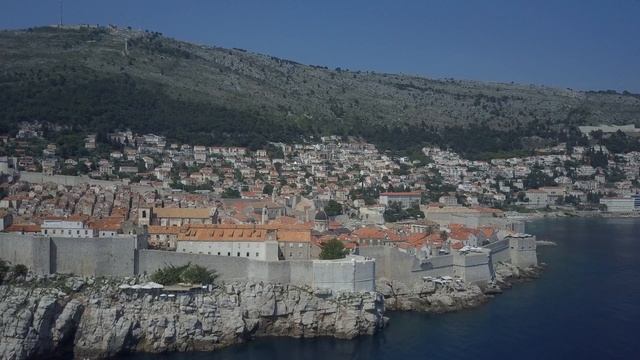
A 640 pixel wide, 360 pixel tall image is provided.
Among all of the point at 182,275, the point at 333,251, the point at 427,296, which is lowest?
the point at 427,296

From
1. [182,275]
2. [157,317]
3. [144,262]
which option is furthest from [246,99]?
[157,317]

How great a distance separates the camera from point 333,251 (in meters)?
22.3

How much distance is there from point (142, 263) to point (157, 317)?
1.98 meters

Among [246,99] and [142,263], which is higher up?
[246,99]

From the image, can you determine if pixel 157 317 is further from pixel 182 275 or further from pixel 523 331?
pixel 523 331

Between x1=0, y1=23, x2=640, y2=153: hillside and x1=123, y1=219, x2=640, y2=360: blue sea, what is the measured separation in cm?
2753

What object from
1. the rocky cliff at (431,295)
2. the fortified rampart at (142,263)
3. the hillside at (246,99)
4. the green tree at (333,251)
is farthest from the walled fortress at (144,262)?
the hillside at (246,99)

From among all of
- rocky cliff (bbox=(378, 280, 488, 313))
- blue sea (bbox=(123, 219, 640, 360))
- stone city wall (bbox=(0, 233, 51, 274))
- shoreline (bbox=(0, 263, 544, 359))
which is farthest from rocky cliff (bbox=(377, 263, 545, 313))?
stone city wall (bbox=(0, 233, 51, 274))

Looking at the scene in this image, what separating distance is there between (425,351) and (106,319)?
25.4 ft

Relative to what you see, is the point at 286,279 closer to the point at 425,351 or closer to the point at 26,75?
the point at 425,351

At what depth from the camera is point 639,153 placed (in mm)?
72062

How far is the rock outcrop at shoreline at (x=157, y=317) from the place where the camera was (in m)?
18.4

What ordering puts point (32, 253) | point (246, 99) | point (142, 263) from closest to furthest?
point (32, 253) → point (142, 263) → point (246, 99)

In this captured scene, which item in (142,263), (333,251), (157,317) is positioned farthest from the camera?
(333,251)
